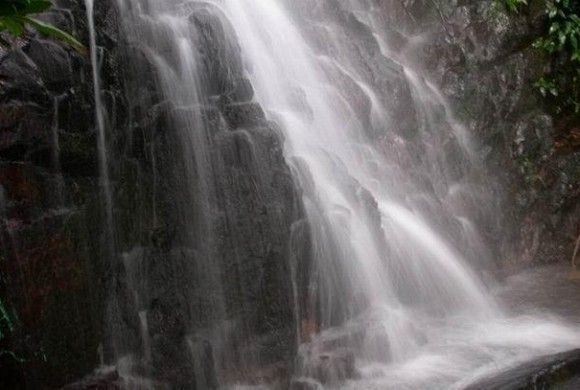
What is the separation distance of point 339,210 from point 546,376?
2.69 m

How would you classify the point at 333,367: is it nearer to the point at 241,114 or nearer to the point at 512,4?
the point at 241,114

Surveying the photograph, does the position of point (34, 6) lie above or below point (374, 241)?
above

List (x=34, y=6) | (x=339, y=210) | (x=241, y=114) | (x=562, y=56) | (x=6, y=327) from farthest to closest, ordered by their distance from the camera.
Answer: (x=562, y=56)
(x=339, y=210)
(x=241, y=114)
(x=6, y=327)
(x=34, y=6)

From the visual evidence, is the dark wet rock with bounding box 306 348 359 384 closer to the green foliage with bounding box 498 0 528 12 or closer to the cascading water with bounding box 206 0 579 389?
the cascading water with bounding box 206 0 579 389

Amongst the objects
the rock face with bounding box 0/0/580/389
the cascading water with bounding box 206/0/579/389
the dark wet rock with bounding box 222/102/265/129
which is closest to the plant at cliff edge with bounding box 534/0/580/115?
the cascading water with bounding box 206/0/579/389

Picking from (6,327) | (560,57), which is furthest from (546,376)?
(560,57)

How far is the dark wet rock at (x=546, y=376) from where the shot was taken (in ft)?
14.2

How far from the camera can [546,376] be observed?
4402 mm

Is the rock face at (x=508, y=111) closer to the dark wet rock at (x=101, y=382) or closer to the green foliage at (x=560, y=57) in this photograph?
the green foliage at (x=560, y=57)

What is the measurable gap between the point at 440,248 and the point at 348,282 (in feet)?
7.10

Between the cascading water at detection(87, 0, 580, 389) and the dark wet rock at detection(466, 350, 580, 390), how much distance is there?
78cm

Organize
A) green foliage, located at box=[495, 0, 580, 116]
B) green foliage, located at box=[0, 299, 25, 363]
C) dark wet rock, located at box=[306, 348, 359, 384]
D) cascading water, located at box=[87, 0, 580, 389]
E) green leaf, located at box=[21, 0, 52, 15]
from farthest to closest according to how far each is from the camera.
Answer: green foliage, located at box=[495, 0, 580, 116] < dark wet rock, located at box=[306, 348, 359, 384] < cascading water, located at box=[87, 0, 580, 389] < green foliage, located at box=[0, 299, 25, 363] < green leaf, located at box=[21, 0, 52, 15]

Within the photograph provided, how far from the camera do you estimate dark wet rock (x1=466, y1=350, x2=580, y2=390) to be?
432 centimetres

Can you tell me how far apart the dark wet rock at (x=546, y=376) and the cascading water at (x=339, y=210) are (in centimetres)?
78
